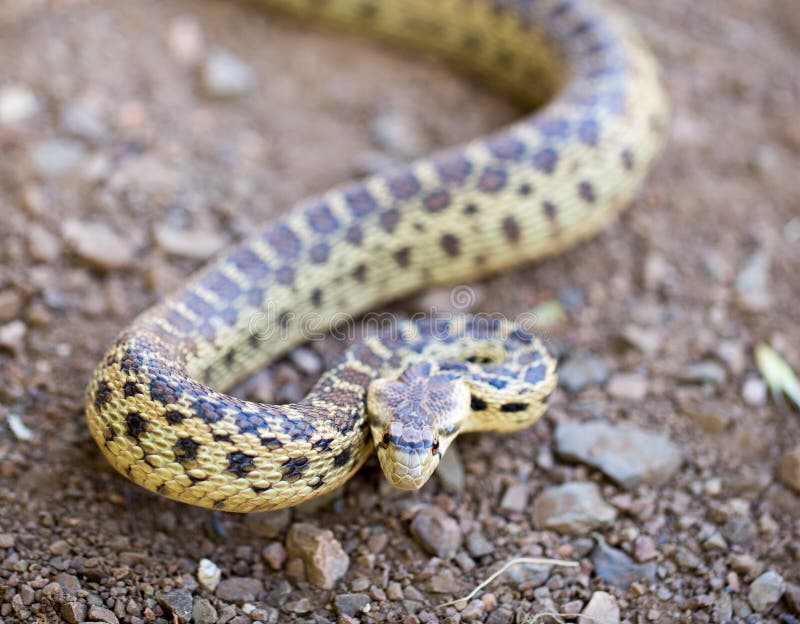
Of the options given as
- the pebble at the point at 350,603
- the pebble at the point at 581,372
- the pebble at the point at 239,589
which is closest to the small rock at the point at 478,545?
the pebble at the point at 350,603

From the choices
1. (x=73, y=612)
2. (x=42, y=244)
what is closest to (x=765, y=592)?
(x=73, y=612)

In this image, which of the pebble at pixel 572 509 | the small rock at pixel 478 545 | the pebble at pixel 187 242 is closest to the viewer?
the small rock at pixel 478 545

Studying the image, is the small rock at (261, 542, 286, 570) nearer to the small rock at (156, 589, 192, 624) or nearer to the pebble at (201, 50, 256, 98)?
the small rock at (156, 589, 192, 624)

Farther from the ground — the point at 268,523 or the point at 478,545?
the point at 478,545

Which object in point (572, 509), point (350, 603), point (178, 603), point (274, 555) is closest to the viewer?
point (178, 603)

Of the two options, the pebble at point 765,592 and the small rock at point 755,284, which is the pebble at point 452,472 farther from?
the small rock at point 755,284

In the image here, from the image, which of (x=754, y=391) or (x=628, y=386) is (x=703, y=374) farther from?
(x=628, y=386)

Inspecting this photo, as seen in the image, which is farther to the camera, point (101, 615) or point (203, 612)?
point (203, 612)
